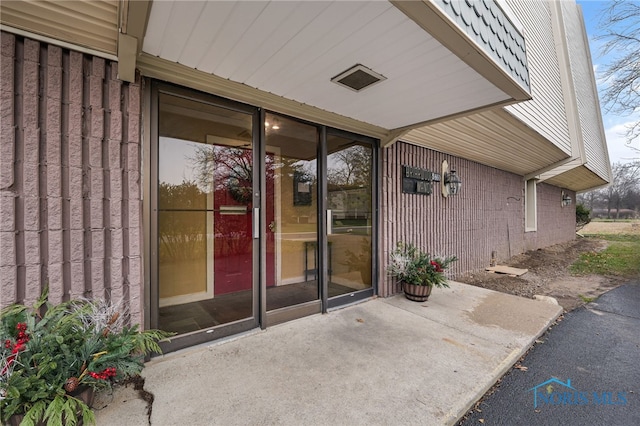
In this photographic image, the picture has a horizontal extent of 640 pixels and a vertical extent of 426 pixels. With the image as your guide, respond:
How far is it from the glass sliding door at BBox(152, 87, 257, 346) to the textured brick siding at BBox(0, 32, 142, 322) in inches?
12.1

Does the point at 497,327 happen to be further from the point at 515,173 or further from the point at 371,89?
the point at 515,173

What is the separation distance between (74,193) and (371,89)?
8.20 ft

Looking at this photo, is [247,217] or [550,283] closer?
[247,217]

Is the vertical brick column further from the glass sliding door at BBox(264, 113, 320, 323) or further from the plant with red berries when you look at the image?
the plant with red berries

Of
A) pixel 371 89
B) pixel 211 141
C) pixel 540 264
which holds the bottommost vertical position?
pixel 540 264

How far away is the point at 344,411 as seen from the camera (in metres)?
1.73

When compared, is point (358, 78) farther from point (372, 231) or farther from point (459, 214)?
point (459, 214)

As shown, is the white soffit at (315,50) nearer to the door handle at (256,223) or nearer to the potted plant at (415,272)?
the door handle at (256,223)

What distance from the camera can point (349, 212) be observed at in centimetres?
375

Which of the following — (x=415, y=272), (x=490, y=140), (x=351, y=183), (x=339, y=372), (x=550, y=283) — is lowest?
(x=550, y=283)

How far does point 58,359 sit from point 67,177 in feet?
3.87

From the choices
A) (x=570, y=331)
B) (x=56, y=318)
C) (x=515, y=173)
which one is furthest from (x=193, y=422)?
(x=515, y=173)

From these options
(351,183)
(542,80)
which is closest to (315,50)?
(351,183)

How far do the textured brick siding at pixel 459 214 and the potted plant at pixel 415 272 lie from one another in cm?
15
